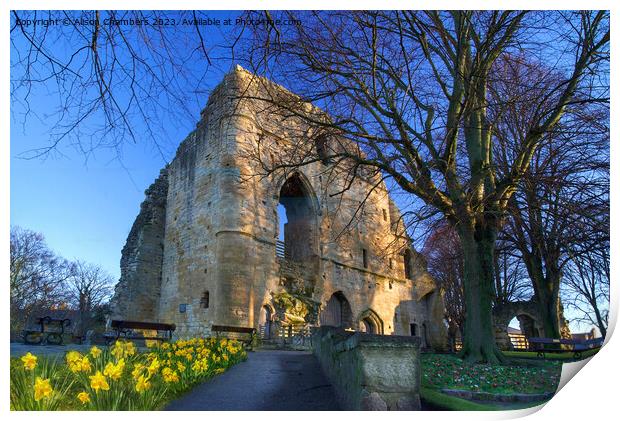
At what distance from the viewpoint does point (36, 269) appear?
14.5 m

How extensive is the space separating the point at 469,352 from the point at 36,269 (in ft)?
44.2

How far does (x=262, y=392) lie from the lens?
500cm

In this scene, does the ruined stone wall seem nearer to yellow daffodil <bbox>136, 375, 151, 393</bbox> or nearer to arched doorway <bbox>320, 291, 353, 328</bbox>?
arched doorway <bbox>320, 291, 353, 328</bbox>

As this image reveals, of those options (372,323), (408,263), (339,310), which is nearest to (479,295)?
(339,310)

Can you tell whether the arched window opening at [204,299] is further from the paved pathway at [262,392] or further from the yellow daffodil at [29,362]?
the yellow daffodil at [29,362]

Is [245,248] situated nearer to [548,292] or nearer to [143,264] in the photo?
[143,264]

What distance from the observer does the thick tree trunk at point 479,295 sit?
7.86m

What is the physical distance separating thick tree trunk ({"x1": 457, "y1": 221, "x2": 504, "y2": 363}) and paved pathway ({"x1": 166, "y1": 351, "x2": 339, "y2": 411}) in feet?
9.52

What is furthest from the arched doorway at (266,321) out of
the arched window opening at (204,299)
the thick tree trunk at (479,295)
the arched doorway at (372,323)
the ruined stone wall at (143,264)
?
the thick tree trunk at (479,295)

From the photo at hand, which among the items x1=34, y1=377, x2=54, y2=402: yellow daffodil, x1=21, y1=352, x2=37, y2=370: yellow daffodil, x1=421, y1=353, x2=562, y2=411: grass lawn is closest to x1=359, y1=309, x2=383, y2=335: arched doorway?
x1=421, y1=353, x2=562, y2=411: grass lawn

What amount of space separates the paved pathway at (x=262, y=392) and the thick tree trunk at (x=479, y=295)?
290cm

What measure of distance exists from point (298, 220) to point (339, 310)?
179 inches
